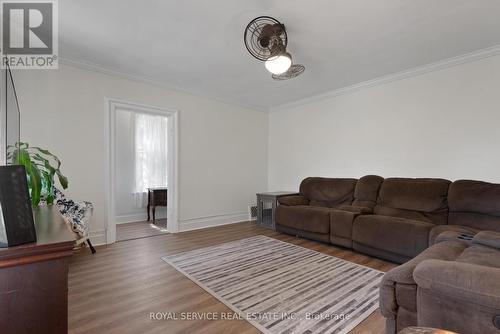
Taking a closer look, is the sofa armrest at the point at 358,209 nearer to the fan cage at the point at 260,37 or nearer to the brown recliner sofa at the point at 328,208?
the brown recliner sofa at the point at 328,208

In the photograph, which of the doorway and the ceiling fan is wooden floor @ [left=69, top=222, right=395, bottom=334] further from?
the ceiling fan

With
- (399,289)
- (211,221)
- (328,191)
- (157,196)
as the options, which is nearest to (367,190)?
(328,191)

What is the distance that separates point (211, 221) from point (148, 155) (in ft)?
6.56

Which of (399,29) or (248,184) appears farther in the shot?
(248,184)

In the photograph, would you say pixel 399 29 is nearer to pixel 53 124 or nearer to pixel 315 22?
pixel 315 22

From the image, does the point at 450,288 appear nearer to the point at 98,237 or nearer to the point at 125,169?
the point at 98,237

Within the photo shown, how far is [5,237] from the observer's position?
750mm

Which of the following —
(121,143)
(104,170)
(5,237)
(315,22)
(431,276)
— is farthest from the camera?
(121,143)

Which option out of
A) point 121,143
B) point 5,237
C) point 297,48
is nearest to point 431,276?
point 5,237

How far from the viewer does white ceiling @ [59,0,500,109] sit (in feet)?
6.66

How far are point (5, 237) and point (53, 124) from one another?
293 centimetres

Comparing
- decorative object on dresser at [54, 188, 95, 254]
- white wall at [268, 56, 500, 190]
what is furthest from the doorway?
white wall at [268, 56, 500, 190]

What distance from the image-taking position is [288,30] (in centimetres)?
238

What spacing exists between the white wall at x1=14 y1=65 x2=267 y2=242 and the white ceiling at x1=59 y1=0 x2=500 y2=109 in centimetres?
35
